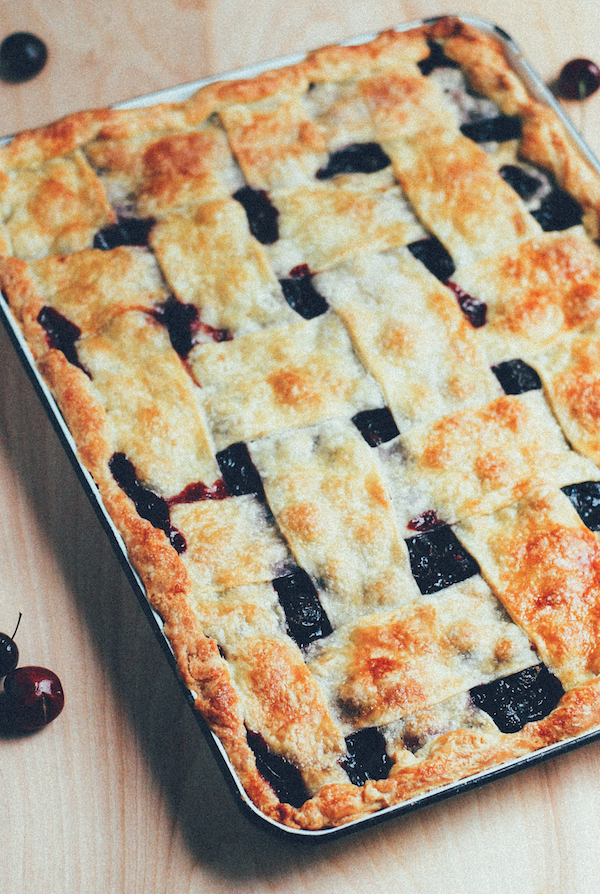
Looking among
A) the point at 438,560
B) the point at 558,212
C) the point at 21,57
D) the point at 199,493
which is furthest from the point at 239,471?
the point at 21,57

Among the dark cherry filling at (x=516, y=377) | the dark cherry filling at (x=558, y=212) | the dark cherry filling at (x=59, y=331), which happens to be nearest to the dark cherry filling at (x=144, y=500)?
the dark cherry filling at (x=59, y=331)

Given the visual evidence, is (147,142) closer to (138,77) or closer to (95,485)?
(138,77)

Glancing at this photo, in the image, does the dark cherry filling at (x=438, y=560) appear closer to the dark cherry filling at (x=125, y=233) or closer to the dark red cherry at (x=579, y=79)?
the dark cherry filling at (x=125, y=233)

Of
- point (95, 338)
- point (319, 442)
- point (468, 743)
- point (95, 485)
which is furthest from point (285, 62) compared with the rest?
point (468, 743)

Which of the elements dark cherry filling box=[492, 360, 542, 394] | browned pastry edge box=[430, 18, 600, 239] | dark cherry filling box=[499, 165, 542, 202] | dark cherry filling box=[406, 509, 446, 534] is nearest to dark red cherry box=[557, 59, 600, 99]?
browned pastry edge box=[430, 18, 600, 239]

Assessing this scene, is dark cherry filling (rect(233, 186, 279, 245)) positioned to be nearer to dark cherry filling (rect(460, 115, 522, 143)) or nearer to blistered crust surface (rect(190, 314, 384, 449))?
blistered crust surface (rect(190, 314, 384, 449))
